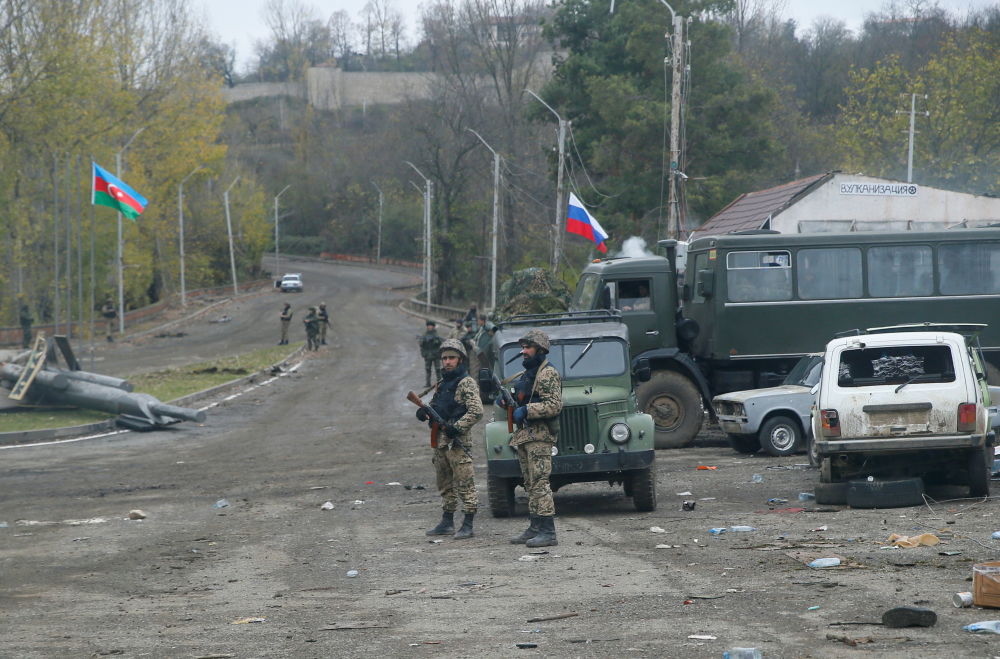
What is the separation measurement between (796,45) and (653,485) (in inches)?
3534

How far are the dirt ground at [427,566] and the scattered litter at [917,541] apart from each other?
167 mm

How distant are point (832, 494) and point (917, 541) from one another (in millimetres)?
2916

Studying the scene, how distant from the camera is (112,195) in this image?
3856 cm

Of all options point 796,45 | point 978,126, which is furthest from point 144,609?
point 796,45

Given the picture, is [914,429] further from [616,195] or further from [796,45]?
[796,45]

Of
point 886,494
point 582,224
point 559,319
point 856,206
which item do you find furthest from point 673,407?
point 582,224

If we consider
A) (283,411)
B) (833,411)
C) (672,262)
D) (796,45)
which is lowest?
(283,411)

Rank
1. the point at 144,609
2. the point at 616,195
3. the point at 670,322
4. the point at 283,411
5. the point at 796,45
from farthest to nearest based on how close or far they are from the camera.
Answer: the point at 796,45
the point at 616,195
the point at 283,411
the point at 670,322
the point at 144,609

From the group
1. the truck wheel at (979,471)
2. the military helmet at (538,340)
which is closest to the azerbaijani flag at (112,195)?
the military helmet at (538,340)

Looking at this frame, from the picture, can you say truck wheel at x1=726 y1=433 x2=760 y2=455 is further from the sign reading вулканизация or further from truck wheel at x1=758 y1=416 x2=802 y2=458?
the sign reading вулканизация

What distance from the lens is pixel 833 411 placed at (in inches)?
494

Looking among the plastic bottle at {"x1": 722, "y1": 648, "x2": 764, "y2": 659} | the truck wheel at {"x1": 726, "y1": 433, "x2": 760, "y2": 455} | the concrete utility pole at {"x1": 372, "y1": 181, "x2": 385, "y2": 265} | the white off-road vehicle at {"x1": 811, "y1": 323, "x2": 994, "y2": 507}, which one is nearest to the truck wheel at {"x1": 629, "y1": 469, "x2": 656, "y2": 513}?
the white off-road vehicle at {"x1": 811, "y1": 323, "x2": 994, "y2": 507}

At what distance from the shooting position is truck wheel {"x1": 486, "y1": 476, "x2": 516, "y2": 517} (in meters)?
12.9

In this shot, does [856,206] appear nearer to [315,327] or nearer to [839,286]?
[839,286]
